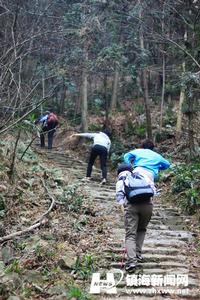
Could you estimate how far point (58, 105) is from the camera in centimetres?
2800

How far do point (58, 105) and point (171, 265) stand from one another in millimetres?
21714

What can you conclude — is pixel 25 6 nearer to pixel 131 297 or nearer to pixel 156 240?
pixel 156 240

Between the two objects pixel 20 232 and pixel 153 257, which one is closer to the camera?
pixel 153 257

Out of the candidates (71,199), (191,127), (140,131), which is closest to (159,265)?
(71,199)

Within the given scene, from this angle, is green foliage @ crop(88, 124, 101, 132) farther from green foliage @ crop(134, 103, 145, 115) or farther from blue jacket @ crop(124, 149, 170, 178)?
blue jacket @ crop(124, 149, 170, 178)

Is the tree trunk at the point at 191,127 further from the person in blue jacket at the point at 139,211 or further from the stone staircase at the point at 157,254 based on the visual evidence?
the person in blue jacket at the point at 139,211

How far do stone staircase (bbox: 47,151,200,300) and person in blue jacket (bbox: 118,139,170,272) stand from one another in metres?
0.28

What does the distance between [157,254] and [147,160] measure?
5.65 ft

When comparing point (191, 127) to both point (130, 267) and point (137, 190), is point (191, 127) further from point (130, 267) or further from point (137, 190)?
point (130, 267)

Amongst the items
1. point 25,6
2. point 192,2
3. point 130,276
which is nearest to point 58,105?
point 25,6

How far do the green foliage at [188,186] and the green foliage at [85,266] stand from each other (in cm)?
421

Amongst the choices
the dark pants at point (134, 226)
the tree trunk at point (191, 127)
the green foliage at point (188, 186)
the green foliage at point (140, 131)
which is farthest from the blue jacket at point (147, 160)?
the green foliage at point (140, 131)

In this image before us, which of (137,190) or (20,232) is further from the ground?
(137,190)

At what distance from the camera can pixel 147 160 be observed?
721 centimetres
